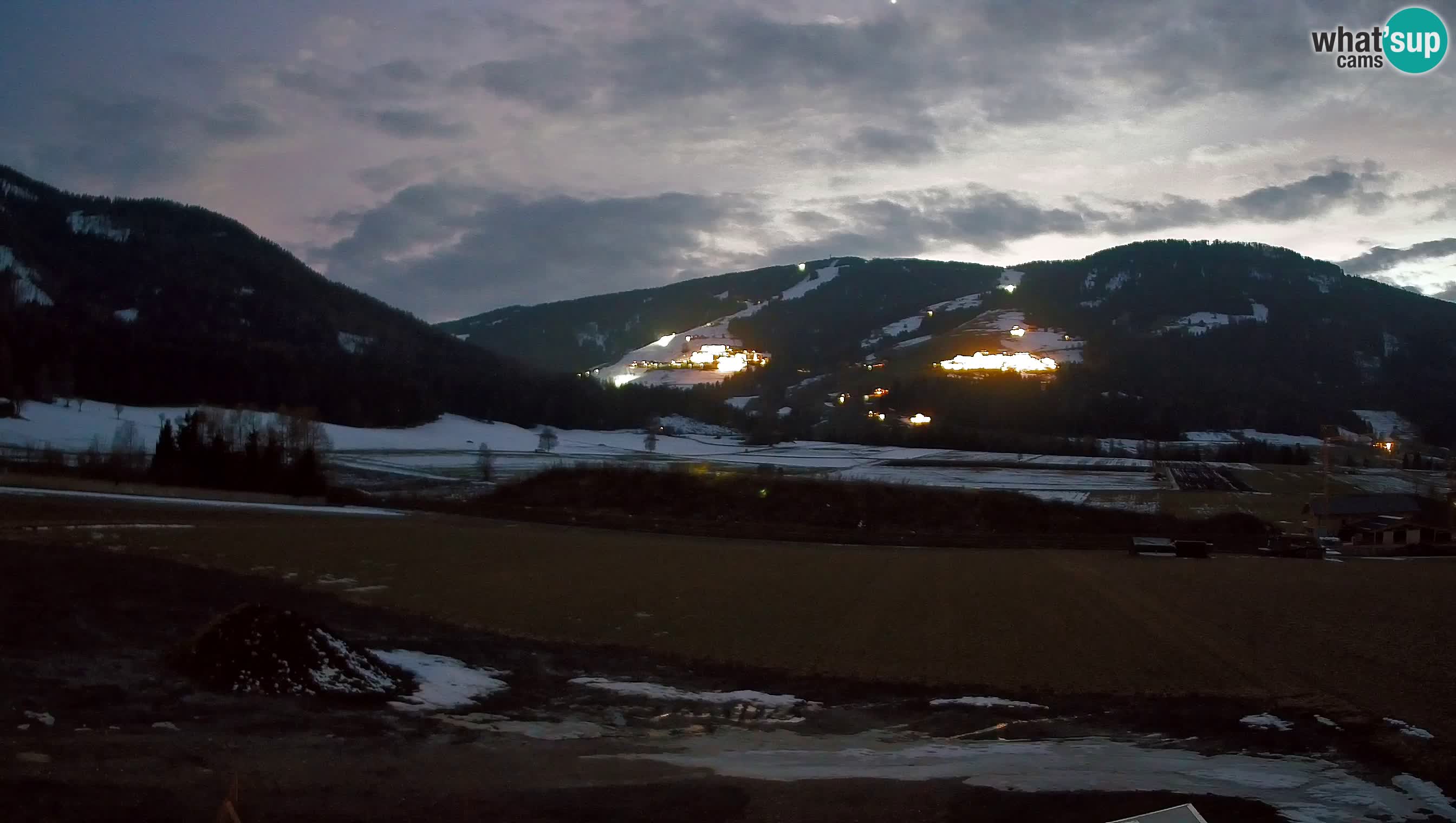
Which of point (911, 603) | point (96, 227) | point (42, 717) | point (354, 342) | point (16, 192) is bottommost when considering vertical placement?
point (911, 603)

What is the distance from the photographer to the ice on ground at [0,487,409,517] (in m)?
37.6

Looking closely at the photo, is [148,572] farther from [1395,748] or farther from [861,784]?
[1395,748]

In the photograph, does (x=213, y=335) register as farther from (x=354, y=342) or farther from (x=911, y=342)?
(x=911, y=342)

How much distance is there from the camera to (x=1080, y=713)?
45.8ft

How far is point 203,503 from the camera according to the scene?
132ft

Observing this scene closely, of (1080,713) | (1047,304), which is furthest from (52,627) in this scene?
(1047,304)

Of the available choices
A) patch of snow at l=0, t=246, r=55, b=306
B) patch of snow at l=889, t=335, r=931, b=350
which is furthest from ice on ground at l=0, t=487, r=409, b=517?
patch of snow at l=889, t=335, r=931, b=350

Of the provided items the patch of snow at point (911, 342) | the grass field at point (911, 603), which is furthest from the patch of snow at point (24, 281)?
the patch of snow at point (911, 342)

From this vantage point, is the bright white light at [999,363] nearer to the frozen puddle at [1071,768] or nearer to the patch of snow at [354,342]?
the patch of snow at [354,342]

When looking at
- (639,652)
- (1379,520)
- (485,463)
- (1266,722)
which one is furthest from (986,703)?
(485,463)

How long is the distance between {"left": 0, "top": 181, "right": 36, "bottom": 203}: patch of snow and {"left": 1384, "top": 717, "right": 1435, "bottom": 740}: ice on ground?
197920 mm

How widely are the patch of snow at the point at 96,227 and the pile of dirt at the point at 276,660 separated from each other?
17109cm

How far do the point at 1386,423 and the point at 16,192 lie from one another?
201570 mm

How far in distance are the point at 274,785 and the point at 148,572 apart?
1328 cm
